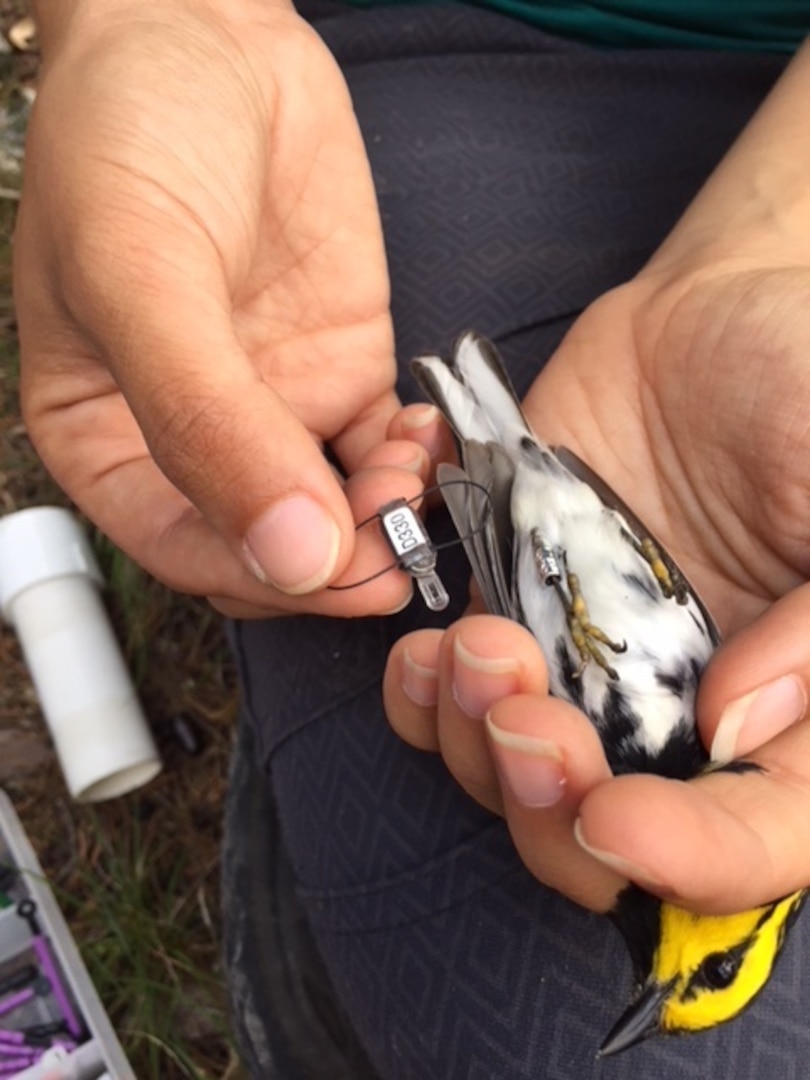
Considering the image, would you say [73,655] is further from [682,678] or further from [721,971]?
[721,971]

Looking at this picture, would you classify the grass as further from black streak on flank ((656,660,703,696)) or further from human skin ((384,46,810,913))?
black streak on flank ((656,660,703,696))

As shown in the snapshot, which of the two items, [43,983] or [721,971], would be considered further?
[43,983]

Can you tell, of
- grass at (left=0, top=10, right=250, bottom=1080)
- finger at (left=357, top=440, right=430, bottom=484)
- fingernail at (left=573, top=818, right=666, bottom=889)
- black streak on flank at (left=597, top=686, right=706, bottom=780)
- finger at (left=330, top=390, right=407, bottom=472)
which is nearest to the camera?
fingernail at (left=573, top=818, right=666, bottom=889)

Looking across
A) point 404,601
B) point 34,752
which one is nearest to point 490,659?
point 404,601

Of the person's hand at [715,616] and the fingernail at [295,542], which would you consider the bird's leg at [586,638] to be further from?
the fingernail at [295,542]

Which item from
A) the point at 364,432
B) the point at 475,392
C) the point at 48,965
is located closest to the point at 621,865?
the point at 475,392

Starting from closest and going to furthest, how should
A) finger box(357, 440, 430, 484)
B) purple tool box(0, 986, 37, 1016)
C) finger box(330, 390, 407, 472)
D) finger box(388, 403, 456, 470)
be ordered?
1. finger box(357, 440, 430, 484)
2. finger box(388, 403, 456, 470)
3. finger box(330, 390, 407, 472)
4. purple tool box(0, 986, 37, 1016)

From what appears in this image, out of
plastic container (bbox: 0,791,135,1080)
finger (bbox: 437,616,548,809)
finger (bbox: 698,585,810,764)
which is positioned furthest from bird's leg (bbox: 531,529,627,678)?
plastic container (bbox: 0,791,135,1080)
